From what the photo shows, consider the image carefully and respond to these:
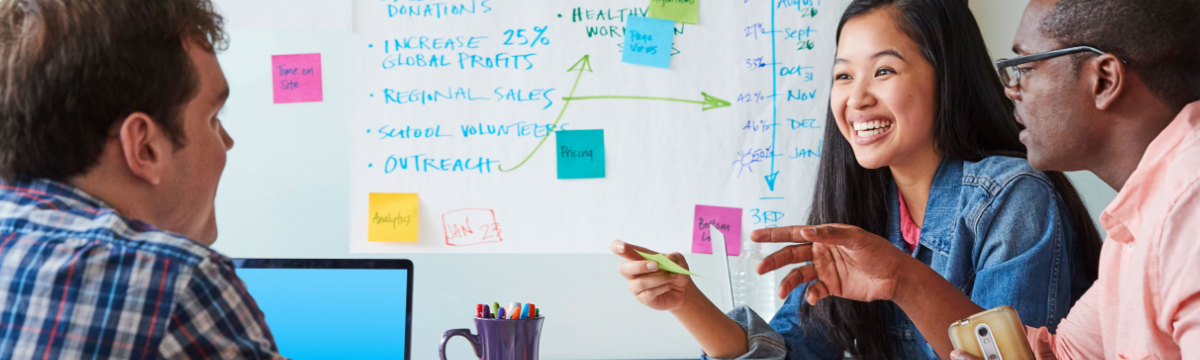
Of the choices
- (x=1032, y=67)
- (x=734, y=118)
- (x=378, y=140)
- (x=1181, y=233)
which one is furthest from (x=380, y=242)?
(x=1181, y=233)

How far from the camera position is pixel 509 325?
3.35 ft

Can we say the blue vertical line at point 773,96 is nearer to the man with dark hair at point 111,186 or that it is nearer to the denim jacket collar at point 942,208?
the denim jacket collar at point 942,208

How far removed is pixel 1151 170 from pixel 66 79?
3.34ft

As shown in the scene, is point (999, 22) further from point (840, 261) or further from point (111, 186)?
point (111, 186)

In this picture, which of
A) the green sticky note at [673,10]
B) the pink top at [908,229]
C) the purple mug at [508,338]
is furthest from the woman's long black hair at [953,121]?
the purple mug at [508,338]

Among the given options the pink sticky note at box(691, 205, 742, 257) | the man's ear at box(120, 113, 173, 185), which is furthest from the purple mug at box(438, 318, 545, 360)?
the pink sticky note at box(691, 205, 742, 257)

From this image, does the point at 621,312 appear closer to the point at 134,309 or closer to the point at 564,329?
the point at 564,329

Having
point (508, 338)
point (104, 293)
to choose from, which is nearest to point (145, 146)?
point (104, 293)

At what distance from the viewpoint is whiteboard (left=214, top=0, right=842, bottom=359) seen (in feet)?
5.31

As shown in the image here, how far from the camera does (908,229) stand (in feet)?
4.53

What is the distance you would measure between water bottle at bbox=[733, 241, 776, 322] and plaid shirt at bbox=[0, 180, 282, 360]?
4.08 ft

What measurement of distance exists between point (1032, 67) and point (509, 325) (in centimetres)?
75

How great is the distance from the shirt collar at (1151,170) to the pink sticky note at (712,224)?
89 centimetres

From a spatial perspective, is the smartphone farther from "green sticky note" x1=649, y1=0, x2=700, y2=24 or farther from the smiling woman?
"green sticky note" x1=649, y1=0, x2=700, y2=24
